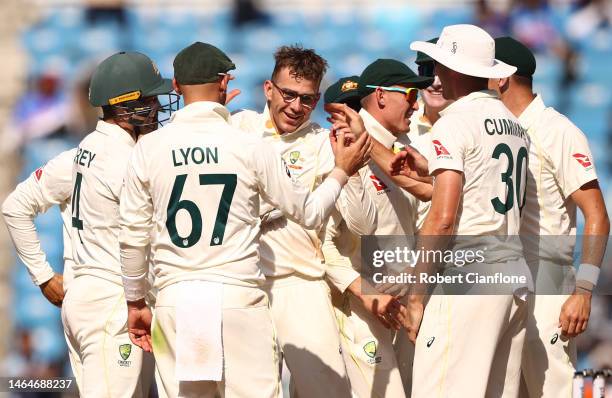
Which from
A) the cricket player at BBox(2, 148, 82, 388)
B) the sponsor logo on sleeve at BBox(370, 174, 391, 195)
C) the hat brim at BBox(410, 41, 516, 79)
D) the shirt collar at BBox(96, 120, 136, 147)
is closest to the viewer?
the hat brim at BBox(410, 41, 516, 79)

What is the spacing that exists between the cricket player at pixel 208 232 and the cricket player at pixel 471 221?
2.17 feet

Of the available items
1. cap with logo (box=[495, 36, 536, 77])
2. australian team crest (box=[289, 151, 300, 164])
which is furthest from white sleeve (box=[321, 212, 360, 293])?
cap with logo (box=[495, 36, 536, 77])

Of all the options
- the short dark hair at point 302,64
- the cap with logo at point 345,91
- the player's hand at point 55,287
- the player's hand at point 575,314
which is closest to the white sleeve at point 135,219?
the short dark hair at point 302,64

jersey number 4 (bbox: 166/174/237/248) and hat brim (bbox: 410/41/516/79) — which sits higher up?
hat brim (bbox: 410/41/516/79)

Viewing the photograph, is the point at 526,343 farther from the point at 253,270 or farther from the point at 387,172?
the point at 253,270

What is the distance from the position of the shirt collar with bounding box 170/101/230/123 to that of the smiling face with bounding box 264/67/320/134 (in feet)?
3.54

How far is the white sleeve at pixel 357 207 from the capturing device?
641 centimetres

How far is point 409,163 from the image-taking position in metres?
6.21

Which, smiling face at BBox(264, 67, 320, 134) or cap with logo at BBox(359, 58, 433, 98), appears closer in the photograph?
smiling face at BBox(264, 67, 320, 134)

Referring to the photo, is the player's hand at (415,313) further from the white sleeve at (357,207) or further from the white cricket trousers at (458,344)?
the white sleeve at (357,207)

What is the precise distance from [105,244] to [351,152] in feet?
5.16

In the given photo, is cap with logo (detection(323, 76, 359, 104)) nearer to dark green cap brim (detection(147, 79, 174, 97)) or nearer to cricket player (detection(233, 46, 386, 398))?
cricket player (detection(233, 46, 386, 398))

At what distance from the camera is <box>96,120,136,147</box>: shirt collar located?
650 centimetres

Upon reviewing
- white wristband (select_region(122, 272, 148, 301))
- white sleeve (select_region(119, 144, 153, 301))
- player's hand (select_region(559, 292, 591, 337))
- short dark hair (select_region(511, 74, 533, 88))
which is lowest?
player's hand (select_region(559, 292, 591, 337))
